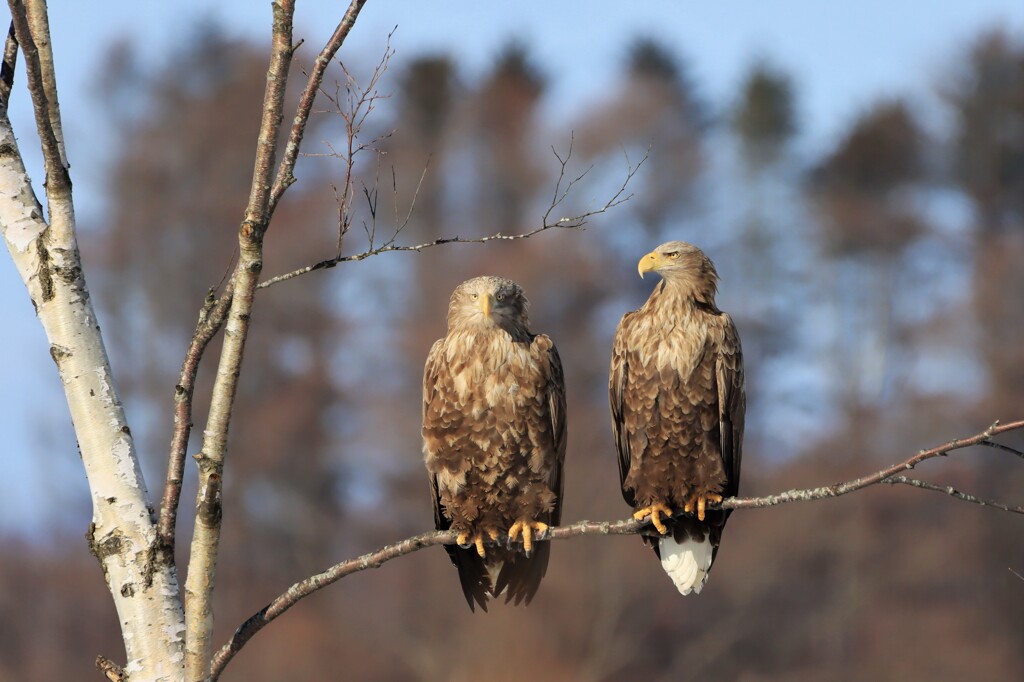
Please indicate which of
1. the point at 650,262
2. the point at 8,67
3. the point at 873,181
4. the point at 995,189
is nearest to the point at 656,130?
the point at 873,181

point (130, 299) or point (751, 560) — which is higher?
point (130, 299)

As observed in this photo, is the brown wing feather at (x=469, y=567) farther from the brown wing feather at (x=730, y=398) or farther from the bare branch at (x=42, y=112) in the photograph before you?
the bare branch at (x=42, y=112)

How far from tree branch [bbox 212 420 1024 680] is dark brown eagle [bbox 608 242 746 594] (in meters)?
1.06

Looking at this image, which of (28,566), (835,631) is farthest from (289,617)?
(835,631)

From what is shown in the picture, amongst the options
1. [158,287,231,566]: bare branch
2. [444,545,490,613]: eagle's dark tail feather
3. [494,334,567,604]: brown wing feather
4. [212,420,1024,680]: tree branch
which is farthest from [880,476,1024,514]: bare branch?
[444,545,490,613]: eagle's dark tail feather

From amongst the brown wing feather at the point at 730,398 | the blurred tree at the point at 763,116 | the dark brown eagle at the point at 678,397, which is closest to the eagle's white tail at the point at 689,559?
the dark brown eagle at the point at 678,397

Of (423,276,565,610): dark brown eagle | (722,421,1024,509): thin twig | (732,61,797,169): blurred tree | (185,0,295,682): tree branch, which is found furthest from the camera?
(732,61,797,169): blurred tree

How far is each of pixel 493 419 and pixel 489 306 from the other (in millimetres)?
401

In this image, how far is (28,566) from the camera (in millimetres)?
23844

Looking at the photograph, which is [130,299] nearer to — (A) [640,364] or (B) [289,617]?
(B) [289,617]

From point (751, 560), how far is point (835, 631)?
8.70 feet

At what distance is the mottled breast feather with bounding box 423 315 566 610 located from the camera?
5.46 m

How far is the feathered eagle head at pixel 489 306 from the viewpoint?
5.54 metres

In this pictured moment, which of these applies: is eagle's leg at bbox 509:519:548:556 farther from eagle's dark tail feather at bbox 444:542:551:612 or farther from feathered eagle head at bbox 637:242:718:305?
feathered eagle head at bbox 637:242:718:305
